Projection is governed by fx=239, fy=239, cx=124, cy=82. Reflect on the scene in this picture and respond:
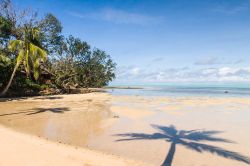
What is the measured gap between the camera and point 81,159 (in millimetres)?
7590

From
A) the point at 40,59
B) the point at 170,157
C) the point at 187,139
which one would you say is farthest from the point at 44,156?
the point at 40,59

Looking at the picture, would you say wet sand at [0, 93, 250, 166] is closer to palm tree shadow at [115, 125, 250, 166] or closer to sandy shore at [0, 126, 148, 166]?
palm tree shadow at [115, 125, 250, 166]

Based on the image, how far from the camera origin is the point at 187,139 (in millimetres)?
12023

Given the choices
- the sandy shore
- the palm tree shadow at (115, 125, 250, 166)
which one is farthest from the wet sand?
the sandy shore

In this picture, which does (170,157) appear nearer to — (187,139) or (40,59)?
(187,139)

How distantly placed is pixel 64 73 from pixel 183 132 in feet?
116

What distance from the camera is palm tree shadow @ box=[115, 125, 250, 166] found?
9.43 metres

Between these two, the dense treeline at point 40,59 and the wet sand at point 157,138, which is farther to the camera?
the dense treeline at point 40,59

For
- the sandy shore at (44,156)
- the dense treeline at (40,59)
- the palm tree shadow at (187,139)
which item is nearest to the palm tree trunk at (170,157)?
the palm tree shadow at (187,139)

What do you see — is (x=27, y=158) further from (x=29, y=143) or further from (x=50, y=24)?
(x=50, y=24)

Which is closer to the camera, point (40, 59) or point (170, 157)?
point (170, 157)

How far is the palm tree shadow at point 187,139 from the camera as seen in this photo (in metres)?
9.43

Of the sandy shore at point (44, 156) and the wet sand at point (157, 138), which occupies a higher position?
the sandy shore at point (44, 156)

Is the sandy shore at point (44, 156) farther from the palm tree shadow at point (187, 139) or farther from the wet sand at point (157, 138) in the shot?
the palm tree shadow at point (187, 139)
